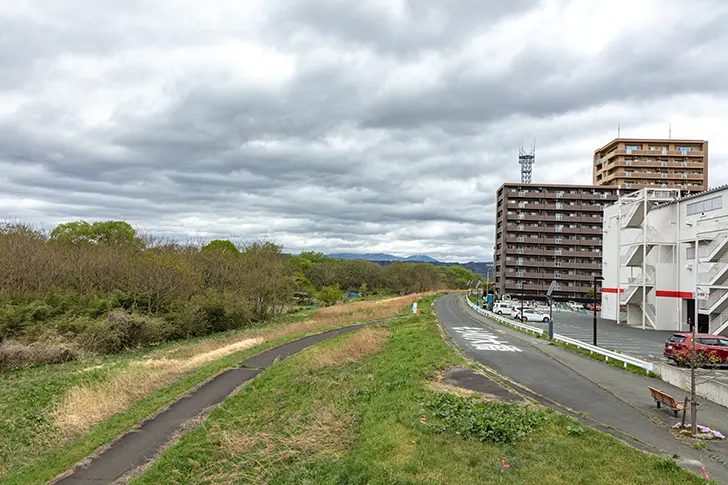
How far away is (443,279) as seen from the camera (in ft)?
559

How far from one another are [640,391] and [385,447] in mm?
10192

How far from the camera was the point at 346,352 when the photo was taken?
76.5ft

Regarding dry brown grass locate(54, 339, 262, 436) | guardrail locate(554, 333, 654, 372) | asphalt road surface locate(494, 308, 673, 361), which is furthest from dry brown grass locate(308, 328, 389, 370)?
asphalt road surface locate(494, 308, 673, 361)

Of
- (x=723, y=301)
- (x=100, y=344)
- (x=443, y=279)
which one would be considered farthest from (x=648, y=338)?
(x=443, y=279)

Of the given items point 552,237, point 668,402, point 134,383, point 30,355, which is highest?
point 552,237

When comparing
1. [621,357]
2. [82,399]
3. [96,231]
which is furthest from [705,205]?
[96,231]

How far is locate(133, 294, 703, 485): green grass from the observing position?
332 inches

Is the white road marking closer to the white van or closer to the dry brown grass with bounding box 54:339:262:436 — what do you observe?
the dry brown grass with bounding box 54:339:262:436

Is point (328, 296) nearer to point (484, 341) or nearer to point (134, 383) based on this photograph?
point (484, 341)

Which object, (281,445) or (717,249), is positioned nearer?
(281,445)

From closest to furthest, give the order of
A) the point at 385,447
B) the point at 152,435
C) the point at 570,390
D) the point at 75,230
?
the point at 385,447, the point at 152,435, the point at 570,390, the point at 75,230

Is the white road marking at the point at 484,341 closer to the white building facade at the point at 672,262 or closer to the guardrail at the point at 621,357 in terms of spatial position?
the guardrail at the point at 621,357

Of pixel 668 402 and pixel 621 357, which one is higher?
pixel 668 402

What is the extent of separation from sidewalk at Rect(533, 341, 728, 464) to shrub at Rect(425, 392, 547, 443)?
3579 mm
